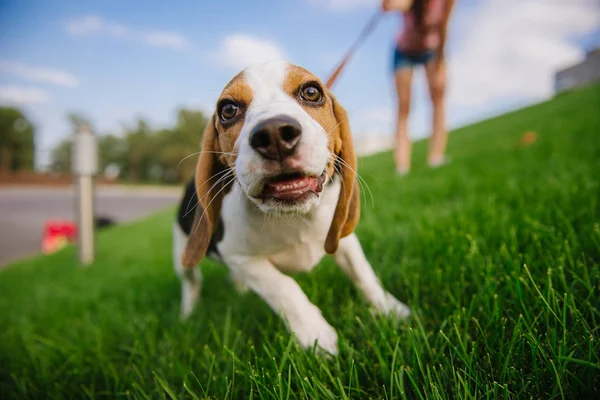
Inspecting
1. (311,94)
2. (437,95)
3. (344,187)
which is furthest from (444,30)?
(344,187)

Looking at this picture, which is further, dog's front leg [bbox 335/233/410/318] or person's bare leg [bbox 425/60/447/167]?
person's bare leg [bbox 425/60/447/167]

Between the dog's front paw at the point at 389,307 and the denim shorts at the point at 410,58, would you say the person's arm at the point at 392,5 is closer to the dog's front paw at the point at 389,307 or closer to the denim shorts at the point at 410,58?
the denim shorts at the point at 410,58

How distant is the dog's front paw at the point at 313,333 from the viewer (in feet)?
4.68

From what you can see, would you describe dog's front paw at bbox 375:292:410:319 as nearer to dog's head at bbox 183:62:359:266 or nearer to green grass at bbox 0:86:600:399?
green grass at bbox 0:86:600:399

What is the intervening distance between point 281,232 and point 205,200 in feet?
1.17

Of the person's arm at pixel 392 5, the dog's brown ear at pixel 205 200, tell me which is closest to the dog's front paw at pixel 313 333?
the dog's brown ear at pixel 205 200

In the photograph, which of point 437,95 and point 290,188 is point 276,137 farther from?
point 437,95

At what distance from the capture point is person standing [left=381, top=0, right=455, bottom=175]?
12.3ft

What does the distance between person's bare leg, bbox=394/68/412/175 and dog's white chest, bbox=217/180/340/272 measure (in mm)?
3144

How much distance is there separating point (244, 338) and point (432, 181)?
301 cm

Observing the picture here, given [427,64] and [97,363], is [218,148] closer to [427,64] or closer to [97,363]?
[97,363]

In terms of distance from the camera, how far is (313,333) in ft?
4.74

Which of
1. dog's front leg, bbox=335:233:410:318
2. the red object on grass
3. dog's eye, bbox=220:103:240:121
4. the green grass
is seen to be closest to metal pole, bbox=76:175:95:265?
the green grass

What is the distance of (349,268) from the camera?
1.81 metres
